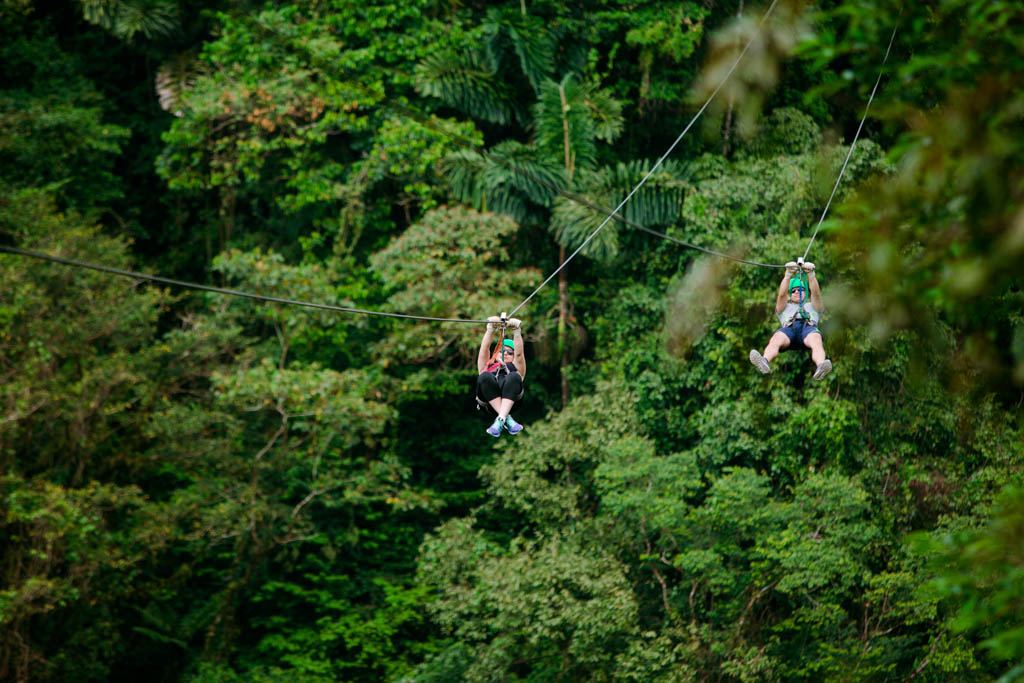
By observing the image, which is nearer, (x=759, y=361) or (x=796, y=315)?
(x=759, y=361)

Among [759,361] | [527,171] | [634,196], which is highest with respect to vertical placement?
[527,171]

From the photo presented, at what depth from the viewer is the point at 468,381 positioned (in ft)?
52.0

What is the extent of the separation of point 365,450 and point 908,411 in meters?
7.83

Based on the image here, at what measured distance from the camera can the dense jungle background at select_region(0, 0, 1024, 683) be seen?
1138 cm

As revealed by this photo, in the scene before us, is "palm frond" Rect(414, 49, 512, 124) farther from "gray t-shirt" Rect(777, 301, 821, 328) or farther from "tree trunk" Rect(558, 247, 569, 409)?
"gray t-shirt" Rect(777, 301, 821, 328)

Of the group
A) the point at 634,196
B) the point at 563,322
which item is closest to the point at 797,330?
the point at 634,196

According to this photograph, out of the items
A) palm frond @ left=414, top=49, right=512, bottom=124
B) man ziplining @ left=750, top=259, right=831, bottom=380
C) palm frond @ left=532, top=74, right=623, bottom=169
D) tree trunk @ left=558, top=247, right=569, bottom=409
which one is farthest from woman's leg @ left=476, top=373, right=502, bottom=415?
palm frond @ left=414, top=49, right=512, bottom=124

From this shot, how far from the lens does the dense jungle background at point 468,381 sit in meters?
11.4

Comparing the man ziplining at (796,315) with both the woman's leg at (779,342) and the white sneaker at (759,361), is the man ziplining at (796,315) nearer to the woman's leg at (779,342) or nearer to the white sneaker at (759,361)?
the woman's leg at (779,342)

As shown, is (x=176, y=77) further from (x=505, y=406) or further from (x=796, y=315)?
(x=796, y=315)

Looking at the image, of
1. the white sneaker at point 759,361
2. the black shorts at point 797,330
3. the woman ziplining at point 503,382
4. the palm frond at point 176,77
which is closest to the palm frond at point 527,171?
the palm frond at point 176,77

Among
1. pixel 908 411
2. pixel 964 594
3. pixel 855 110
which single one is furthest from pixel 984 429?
pixel 964 594

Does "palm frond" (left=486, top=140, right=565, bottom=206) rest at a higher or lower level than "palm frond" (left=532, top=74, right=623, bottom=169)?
lower

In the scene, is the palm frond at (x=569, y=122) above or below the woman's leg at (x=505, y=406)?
above
